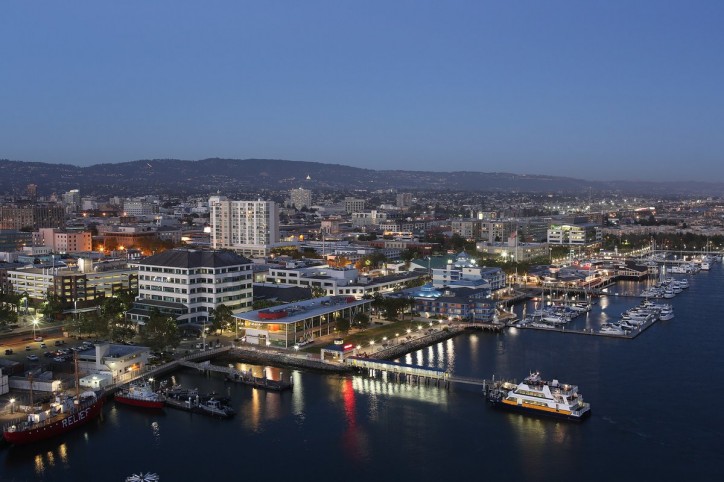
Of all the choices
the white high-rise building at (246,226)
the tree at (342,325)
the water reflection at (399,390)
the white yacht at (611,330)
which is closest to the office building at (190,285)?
the tree at (342,325)

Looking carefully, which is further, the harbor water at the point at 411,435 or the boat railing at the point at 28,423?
the boat railing at the point at 28,423

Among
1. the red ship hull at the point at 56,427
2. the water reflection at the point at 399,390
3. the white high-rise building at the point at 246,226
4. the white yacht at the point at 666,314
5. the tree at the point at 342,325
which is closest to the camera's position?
the red ship hull at the point at 56,427

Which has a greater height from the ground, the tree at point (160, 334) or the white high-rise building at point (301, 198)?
the white high-rise building at point (301, 198)

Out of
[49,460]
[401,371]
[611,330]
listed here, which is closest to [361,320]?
[401,371]

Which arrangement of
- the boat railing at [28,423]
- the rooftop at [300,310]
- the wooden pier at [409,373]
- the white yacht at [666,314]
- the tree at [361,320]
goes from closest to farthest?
the boat railing at [28,423]
the wooden pier at [409,373]
the rooftop at [300,310]
the tree at [361,320]
the white yacht at [666,314]

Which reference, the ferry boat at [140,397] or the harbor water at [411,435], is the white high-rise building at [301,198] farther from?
the ferry boat at [140,397]

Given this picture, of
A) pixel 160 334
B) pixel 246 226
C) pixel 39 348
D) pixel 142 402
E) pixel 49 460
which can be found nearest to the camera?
pixel 49 460

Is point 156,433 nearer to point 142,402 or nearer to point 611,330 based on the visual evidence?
point 142,402
